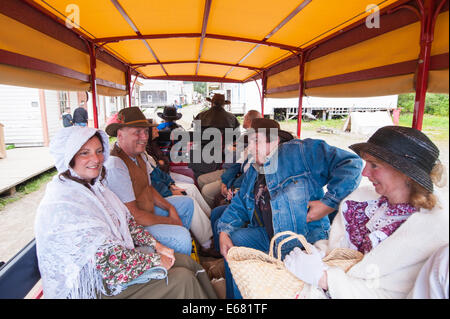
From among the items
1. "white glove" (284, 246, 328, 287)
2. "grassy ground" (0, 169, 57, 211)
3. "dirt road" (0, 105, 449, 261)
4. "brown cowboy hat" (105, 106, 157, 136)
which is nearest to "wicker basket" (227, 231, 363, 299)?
"white glove" (284, 246, 328, 287)

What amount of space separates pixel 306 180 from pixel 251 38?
7.19 feet

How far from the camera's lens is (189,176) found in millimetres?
4652

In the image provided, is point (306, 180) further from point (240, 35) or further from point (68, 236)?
point (240, 35)

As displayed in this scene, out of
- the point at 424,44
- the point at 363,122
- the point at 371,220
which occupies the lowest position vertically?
the point at 371,220

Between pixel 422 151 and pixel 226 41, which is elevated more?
pixel 226 41

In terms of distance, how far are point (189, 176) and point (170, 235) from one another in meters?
2.34

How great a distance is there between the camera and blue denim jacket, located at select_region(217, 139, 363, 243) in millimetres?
1801

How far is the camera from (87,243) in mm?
1427

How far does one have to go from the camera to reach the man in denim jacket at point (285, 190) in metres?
1.83

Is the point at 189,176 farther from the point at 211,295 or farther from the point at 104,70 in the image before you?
the point at 211,295

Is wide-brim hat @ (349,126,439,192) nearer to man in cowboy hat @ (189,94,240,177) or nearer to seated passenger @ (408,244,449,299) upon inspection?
seated passenger @ (408,244,449,299)

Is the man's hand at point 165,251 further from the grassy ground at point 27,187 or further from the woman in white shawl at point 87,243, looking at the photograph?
the grassy ground at point 27,187

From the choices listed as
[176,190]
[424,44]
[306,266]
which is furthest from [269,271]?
[176,190]
